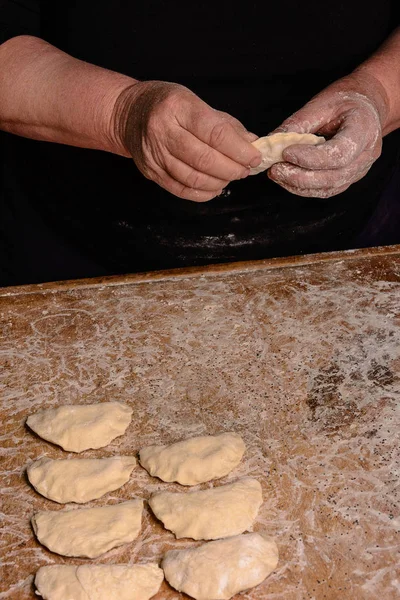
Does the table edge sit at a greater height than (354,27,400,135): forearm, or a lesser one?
lesser

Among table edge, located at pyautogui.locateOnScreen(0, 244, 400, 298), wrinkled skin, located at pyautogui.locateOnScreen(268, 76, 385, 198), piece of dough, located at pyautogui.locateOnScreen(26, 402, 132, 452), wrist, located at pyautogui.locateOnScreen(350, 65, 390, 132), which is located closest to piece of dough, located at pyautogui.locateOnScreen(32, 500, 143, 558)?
piece of dough, located at pyautogui.locateOnScreen(26, 402, 132, 452)

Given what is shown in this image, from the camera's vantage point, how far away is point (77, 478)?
128 cm

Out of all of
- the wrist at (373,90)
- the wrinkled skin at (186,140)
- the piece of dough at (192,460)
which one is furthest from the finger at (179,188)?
the piece of dough at (192,460)

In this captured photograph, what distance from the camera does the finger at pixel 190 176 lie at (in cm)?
156

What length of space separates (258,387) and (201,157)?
505 millimetres

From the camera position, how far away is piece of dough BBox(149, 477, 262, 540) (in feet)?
3.88

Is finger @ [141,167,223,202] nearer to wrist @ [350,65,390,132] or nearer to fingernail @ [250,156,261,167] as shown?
fingernail @ [250,156,261,167]

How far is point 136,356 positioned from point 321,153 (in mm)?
614

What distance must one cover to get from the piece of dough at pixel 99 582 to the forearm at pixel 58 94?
3.35 ft

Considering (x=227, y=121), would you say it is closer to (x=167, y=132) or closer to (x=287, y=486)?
(x=167, y=132)

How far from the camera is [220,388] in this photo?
1.48 metres

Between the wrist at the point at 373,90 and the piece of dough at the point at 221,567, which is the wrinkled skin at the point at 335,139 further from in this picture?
the piece of dough at the point at 221,567

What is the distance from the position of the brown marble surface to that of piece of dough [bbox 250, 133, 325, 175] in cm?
34

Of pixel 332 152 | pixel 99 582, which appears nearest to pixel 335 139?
pixel 332 152
